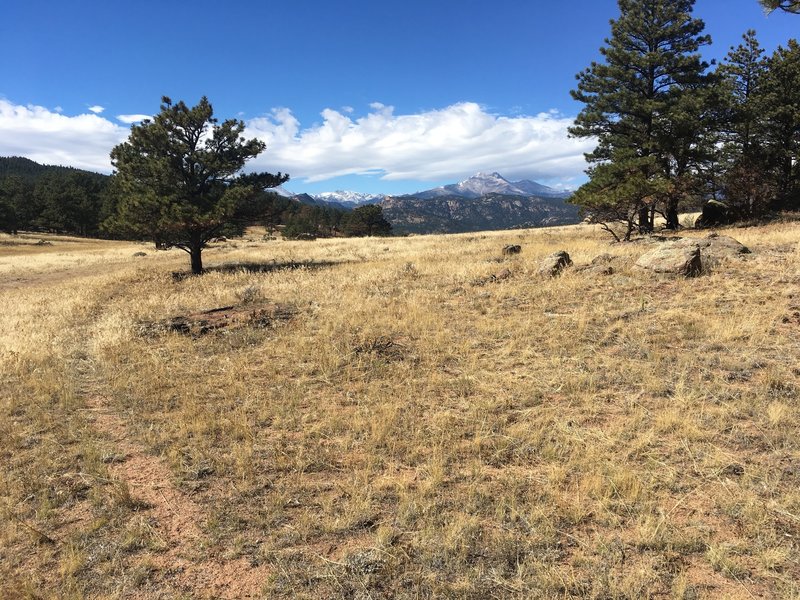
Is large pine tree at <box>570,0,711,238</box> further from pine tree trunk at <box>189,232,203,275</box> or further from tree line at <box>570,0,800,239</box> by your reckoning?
pine tree trunk at <box>189,232,203,275</box>

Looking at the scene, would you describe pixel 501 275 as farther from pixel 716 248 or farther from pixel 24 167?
pixel 24 167

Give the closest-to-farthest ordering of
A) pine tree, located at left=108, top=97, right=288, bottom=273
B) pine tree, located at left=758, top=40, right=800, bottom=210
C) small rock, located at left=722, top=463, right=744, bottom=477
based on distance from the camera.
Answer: small rock, located at left=722, top=463, right=744, bottom=477 < pine tree, located at left=108, top=97, right=288, bottom=273 < pine tree, located at left=758, top=40, right=800, bottom=210

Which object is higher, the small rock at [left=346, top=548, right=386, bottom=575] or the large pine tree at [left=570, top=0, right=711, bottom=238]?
the large pine tree at [left=570, top=0, right=711, bottom=238]

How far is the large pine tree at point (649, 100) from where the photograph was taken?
24.1 m

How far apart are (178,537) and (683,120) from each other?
29.0 m

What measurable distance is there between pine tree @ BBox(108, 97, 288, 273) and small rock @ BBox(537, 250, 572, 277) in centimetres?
1559

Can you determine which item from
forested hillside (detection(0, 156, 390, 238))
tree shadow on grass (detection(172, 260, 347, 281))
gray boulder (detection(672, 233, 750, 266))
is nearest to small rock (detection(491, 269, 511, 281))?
gray boulder (detection(672, 233, 750, 266))

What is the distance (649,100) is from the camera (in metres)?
25.4

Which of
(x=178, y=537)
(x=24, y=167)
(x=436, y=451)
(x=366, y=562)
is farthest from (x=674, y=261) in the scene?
(x=24, y=167)

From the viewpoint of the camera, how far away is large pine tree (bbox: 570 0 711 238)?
79.2 ft

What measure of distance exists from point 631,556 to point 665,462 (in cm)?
157

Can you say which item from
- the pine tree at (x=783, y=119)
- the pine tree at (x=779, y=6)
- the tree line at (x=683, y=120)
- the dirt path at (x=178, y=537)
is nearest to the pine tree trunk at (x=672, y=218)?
the tree line at (x=683, y=120)

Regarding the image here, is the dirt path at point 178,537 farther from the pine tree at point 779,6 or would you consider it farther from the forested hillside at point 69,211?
the forested hillside at point 69,211

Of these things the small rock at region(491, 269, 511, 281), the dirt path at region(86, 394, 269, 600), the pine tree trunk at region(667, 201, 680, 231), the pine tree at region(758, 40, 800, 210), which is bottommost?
the dirt path at region(86, 394, 269, 600)
